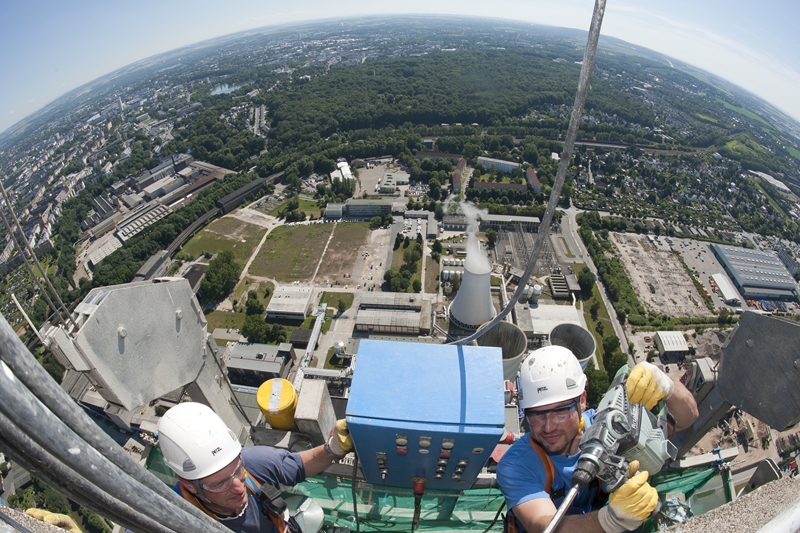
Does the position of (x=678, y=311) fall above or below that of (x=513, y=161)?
below

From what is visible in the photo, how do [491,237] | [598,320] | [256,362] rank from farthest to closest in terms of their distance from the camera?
[491,237] → [598,320] → [256,362]

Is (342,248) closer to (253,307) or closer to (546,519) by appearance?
(253,307)

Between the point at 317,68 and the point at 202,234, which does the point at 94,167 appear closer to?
the point at 202,234

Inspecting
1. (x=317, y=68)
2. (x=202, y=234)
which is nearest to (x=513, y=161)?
(x=202, y=234)

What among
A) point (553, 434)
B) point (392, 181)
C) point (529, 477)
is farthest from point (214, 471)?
A: point (392, 181)

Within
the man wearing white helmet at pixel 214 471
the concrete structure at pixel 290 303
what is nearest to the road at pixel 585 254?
the concrete structure at pixel 290 303

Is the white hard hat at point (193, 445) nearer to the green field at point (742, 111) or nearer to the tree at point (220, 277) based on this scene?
the tree at point (220, 277)

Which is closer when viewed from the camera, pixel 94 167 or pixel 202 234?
pixel 202 234
